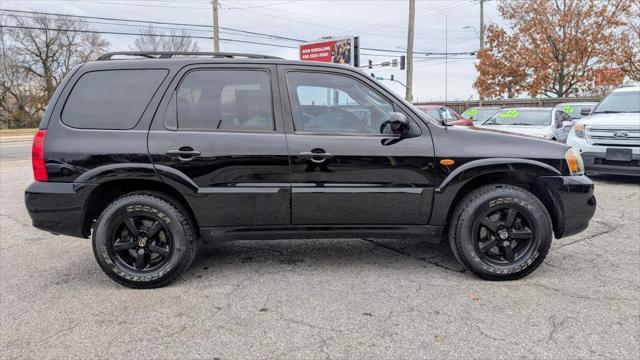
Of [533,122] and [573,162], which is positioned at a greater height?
[533,122]

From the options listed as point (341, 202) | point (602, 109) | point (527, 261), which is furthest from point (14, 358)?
point (602, 109)

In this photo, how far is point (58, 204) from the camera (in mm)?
3385

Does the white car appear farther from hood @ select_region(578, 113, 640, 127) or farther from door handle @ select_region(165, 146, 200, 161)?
door handle @ select_region(165, 146, 200, 161)

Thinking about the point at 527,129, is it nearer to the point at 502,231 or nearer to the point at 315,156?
the point at 502,231

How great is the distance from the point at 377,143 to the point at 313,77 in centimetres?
76

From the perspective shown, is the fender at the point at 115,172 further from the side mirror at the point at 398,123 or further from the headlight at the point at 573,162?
the headlight at the point at 573,162

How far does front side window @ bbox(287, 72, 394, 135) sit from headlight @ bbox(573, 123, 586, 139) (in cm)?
639

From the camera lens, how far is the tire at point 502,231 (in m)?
3.49

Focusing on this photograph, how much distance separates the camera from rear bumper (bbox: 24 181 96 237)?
3.37 meters

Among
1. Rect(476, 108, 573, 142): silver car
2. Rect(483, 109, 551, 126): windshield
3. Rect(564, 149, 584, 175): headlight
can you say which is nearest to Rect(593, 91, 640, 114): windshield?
Rect(476, 108, 573, 142): silver car

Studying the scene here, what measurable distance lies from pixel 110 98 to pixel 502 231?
130 inches

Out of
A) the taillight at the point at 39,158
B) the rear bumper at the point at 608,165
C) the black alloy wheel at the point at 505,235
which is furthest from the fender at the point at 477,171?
the rear bumper at the point at 608,165

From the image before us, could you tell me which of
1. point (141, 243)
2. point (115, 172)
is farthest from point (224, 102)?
point (141, 243)

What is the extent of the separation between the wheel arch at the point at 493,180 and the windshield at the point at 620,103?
20.3ft
